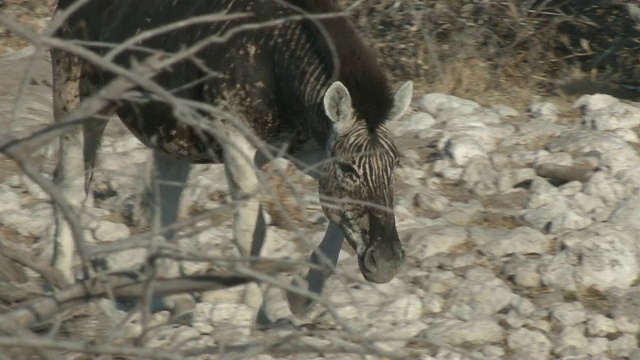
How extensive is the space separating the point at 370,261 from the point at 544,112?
4.12m

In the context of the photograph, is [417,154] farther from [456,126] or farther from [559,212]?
[559,212]

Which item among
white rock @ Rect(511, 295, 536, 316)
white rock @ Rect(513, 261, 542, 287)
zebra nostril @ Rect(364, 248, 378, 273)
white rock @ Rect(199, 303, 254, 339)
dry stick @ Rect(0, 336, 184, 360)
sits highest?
dry stick @ Rect(0, 336, 184, 360)

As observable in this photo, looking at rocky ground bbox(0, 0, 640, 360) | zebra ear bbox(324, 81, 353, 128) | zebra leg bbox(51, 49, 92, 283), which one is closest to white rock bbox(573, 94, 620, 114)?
rocky ground bbox(0, 0, 640, 360)

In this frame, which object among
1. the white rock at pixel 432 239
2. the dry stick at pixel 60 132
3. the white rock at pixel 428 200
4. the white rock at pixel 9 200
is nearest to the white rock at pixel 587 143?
the white rock at pixel 428 200

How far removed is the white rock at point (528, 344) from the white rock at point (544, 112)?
3411 mm

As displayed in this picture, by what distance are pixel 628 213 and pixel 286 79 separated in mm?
2686

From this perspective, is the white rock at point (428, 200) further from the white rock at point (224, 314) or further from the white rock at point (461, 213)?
the white rock at point (224, 314)

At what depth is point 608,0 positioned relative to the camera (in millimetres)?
11445

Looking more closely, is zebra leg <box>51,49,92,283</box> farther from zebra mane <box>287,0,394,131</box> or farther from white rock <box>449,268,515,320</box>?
white rock <box>449,268,515,320</box>

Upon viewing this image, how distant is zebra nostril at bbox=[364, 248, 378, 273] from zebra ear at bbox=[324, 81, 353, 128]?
669 millimetres

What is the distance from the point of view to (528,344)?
7.19 meters

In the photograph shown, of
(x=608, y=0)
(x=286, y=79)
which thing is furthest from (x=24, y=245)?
(x=608, y=0)

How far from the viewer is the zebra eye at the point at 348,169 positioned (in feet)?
22.4

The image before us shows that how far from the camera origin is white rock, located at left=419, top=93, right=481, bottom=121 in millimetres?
10383
